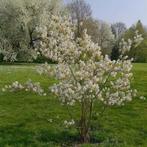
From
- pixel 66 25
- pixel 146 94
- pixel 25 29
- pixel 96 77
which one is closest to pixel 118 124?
pixel 96 77

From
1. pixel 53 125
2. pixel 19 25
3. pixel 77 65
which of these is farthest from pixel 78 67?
pixel 19 25

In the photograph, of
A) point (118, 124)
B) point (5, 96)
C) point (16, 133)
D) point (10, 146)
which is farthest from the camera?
point (5, 96)

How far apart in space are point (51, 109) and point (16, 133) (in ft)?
13.0

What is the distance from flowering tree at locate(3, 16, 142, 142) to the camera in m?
13.2

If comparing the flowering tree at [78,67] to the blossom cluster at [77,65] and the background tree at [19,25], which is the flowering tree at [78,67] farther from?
the background tree at [19,25]

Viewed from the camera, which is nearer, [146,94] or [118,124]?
[118,124]

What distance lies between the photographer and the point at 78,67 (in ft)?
44.5

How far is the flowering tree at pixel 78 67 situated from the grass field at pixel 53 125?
81cm

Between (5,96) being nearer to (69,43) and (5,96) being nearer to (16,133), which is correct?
(16,133)

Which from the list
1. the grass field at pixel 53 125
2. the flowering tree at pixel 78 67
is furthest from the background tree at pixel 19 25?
the flowering tree at pixel 78 67

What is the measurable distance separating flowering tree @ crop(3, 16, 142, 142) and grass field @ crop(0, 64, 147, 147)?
31.9 inches

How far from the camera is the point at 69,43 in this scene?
13469mm

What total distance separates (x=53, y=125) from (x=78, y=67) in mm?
2844

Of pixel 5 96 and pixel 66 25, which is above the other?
pixel 66 25
